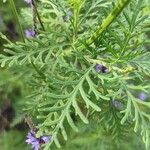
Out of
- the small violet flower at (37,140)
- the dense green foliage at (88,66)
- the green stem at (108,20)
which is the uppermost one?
the green stem at (108,20)

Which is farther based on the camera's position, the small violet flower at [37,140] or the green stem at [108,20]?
the small violet flower at [37,140]

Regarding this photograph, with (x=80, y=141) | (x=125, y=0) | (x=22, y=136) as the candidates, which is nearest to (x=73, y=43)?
(x=125, y=0)

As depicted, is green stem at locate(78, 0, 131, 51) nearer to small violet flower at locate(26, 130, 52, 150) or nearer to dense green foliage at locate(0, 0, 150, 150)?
dense green foliage at locate(0, 0, 150, 150)

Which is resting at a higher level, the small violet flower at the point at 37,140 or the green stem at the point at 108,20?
the green stem at the point at 108,20

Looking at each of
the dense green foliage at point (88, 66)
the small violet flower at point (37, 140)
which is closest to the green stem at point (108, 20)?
the dense green foliage at point (88, 66)

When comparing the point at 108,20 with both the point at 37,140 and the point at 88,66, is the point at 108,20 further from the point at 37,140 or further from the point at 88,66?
the point at 37,140

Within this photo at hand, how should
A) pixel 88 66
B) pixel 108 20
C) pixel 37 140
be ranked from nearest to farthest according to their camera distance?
pixel 108 20 < pixel 88 66 < pixel 37 140

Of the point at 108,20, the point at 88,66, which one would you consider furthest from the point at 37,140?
the point at 108,20

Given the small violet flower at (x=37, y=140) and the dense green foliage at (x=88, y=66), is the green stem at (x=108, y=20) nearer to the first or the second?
the dense green foliage at (x=88, y=66)

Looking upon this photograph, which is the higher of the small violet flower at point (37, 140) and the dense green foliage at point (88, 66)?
the dense green foliage at point (88, 66)

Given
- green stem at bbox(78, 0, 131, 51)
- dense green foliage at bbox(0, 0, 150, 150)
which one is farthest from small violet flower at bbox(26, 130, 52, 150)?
green stem at bbox(78, 0, 131, 51)
